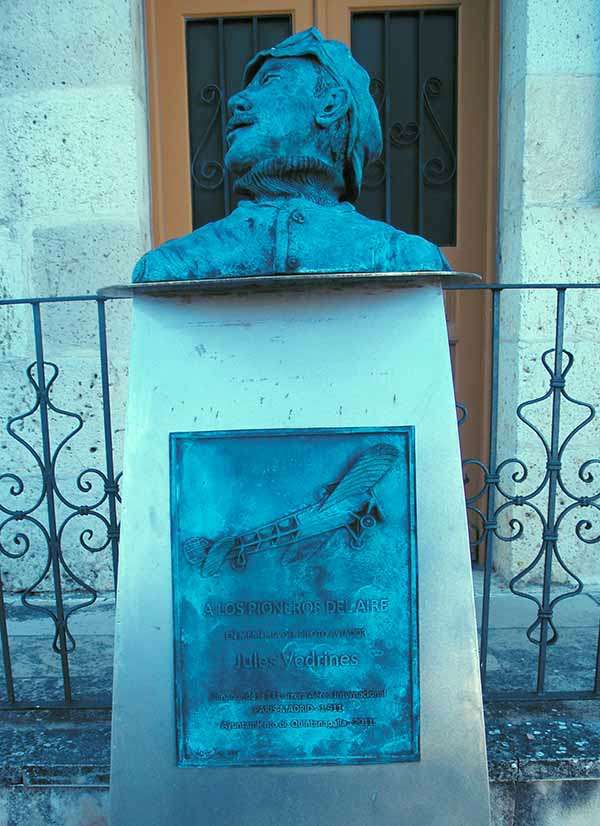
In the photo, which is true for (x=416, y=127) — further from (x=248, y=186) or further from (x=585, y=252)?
(x=248, y=186)

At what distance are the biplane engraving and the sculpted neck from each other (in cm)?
63

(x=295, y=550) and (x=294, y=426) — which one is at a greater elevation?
(x=294, y=426)

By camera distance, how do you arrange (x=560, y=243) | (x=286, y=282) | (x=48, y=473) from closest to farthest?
(x=286, y=282) < (x=48, y=473) < (x=560, y=243)

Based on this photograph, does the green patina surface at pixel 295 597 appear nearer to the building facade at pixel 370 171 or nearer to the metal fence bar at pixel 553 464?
the metal fence bar at pixel 553 464

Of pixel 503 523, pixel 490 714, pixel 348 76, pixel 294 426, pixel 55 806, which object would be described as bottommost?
pixel 55 806

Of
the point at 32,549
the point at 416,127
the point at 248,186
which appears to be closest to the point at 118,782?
the point at 248,186

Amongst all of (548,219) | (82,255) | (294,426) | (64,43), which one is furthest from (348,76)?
(64,43)

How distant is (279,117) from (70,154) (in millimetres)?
1691

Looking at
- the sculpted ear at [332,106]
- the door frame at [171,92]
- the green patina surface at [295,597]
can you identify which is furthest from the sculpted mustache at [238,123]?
the door frame at [171,92]

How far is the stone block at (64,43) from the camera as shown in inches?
111

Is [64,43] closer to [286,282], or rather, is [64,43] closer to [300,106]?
[300,106]

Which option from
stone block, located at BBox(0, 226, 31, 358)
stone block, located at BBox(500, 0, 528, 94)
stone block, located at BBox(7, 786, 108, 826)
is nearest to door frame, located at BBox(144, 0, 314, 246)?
stone block, located at BBox(0, 226, 31, 358)

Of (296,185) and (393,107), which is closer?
(296,185)

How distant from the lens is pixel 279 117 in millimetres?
1541
